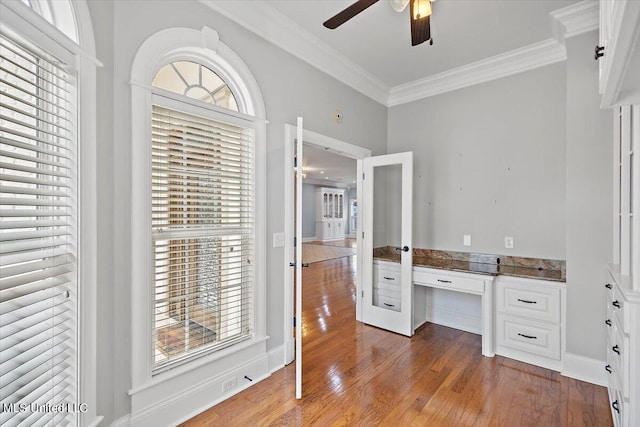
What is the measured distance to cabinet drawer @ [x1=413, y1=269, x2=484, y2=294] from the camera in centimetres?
290

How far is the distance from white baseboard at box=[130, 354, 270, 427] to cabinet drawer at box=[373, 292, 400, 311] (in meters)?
1.63

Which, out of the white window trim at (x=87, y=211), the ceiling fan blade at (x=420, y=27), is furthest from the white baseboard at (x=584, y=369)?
the white window trim at (x=87, y=211)

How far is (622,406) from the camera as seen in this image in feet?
5.05

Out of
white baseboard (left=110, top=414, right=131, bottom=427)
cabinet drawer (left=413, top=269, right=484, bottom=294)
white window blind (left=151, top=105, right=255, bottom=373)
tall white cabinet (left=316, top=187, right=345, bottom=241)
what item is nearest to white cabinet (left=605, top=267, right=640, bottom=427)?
cabinet drawer (left=413, top=269, right=484, bottom=294)

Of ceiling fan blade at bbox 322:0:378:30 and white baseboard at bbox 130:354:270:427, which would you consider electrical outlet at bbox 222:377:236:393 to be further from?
ceiling fan blade at bbox 322:0:378:30

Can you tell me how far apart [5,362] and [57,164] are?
831mm

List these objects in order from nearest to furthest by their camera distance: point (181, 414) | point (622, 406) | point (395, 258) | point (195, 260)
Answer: point (622, 406) < point (181, 414) < point (195, 260) < point (395, 258)

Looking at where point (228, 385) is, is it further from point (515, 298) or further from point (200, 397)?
point (515, 298)

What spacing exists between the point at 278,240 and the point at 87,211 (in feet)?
4.55

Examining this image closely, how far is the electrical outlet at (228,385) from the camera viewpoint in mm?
2135

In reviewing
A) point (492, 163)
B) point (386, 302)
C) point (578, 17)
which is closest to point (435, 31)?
point (578, 17)

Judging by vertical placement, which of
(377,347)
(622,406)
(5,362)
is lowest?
(377,347)

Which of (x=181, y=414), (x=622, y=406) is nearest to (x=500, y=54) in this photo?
(x=622, y=406)

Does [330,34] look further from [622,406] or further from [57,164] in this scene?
[622,406]
